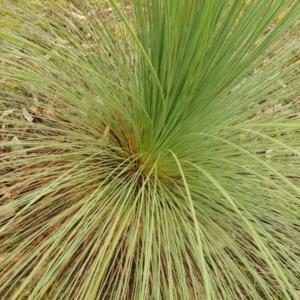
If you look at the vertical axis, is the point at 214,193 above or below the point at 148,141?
below

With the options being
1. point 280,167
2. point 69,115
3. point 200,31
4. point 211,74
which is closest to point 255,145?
point 280,167

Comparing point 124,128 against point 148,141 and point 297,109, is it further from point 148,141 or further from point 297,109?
point 297,109

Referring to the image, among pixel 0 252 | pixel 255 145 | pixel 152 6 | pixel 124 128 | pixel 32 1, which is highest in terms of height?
pixel 32 1

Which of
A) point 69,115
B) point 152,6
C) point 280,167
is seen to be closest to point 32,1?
point 69,115

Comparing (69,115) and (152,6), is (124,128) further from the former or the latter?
(152,6)

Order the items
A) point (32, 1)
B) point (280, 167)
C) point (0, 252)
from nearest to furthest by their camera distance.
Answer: point (280, 167) < point (0, 252) < point (32, 1)

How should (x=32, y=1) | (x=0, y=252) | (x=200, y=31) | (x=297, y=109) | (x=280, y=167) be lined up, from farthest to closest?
(x=32, y=1) < (x=297, y=109) < (x=0, y=252) < (x=280, y=167) < (x=200, y=31)

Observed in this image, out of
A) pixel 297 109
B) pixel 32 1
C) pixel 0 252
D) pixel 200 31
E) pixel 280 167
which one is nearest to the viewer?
pixel 200 31

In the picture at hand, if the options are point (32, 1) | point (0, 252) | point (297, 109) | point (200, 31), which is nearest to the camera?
point (200, 31)

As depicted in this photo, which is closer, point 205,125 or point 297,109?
point 205,125
